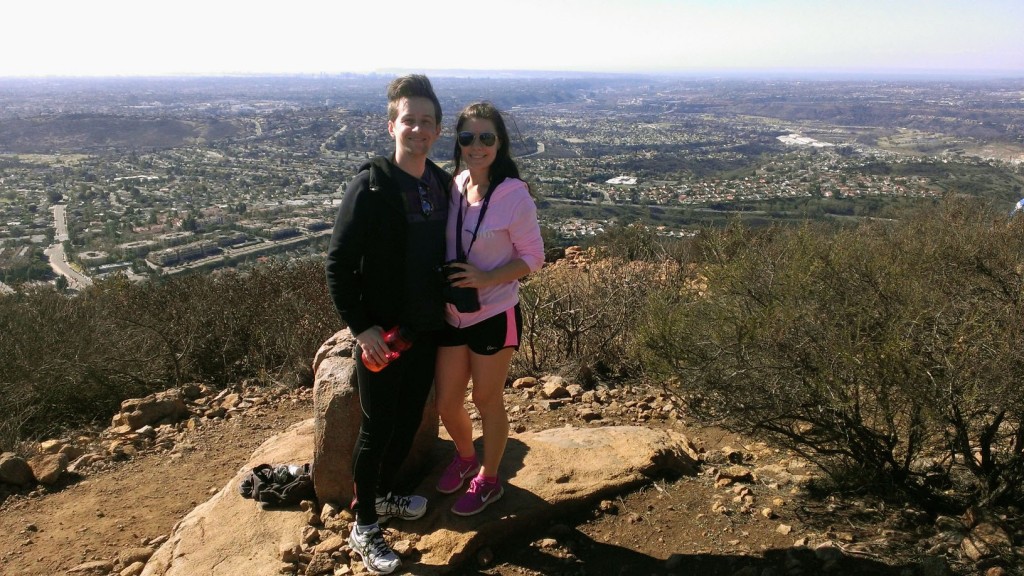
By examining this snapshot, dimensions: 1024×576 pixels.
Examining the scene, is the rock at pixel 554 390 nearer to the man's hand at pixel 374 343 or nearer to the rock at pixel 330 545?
the rock at pixel 330 545

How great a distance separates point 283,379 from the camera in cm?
529

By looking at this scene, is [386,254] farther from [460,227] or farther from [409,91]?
[409,91]

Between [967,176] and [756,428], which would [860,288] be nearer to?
[756,428]

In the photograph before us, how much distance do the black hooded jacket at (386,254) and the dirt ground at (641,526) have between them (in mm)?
1190

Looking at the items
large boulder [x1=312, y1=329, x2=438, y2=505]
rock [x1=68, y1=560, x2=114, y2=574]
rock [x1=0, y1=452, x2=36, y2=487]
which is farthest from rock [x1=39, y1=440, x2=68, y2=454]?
large boulder [x1=312, y1=329, x2=438, y2=505]

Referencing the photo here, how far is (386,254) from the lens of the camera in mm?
2191

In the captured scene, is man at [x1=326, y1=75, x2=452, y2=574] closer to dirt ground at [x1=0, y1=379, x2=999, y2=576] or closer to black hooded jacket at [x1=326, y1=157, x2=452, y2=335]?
black hooded jacket at [x1=326, y1=157, x2=452, y2=335]

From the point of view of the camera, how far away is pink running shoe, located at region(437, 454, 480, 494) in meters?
2.90

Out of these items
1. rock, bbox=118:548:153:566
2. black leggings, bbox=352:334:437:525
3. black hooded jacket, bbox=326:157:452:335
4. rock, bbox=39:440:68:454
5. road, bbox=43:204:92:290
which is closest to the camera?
black hooded jacket, bbox=326:157:452:335

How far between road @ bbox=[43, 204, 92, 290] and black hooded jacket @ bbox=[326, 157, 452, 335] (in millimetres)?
10768

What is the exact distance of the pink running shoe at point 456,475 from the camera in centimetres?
290

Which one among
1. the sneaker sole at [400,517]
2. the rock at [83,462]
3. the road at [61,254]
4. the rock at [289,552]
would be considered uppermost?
the sneaker sole at [400,517]

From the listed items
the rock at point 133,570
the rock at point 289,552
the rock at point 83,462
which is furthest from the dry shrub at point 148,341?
the rock at point 289,552

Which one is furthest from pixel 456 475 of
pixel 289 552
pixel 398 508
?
pixel 289 552
